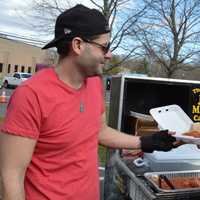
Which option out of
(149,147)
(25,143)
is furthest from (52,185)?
(149,147)

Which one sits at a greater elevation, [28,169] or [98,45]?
[98,45]

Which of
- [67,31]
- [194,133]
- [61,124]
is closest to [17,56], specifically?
[194,133]

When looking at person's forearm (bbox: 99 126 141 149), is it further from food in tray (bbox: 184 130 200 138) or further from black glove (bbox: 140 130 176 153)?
food in tray (bbox: 184 130 200 138)

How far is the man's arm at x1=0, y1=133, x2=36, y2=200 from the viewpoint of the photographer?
85.4 inches

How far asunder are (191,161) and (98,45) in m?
1.96

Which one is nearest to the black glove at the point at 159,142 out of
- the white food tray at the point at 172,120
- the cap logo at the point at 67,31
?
the white food tray at the point at 172,120

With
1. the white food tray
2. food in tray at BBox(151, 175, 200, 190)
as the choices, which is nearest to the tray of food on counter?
food in tray at BBox(151, 175, 200, 190)

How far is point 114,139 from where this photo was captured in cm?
293

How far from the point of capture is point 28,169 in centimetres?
230

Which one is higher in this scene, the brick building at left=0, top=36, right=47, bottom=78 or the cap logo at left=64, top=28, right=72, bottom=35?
the brick building at left=0, top=36, right=47, bottom=78

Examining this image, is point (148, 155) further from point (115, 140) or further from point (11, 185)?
point (11, 185)

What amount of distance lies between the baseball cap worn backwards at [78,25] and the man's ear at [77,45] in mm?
20

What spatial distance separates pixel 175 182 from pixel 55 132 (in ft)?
5.12

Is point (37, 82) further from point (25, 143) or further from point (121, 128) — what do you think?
point (121, 128)
